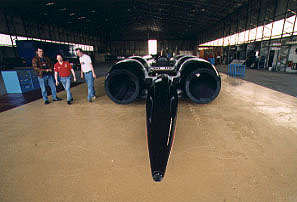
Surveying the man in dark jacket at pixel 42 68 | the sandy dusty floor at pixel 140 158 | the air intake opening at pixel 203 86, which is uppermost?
the man in dark jacket at pixel 42 68

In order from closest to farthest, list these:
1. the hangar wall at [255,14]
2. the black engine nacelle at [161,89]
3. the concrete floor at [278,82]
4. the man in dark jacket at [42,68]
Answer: the black engine nacelle at [161,89], the man in dark jacket at [42,68], the concrete floor at [278,82], the hangar wall at [255,14]

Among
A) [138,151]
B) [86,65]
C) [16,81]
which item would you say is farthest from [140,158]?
[16,81]

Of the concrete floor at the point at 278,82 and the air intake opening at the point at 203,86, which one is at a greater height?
the air intake opening at the point at 203,86

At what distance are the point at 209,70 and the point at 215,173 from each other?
12.1ft

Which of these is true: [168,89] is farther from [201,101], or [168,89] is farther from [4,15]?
[4,15]

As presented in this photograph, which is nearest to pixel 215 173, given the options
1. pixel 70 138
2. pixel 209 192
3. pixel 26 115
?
pixel 209 192

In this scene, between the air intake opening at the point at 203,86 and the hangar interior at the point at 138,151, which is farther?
the air intake opening at the point at 203,86

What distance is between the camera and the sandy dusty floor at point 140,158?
6.76 ft

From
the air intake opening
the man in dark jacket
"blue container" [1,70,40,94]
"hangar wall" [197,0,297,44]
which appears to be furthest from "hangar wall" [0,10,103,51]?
"hangar wall" [197,0,297,44]

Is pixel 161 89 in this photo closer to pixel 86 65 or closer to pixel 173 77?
pixel 173 77

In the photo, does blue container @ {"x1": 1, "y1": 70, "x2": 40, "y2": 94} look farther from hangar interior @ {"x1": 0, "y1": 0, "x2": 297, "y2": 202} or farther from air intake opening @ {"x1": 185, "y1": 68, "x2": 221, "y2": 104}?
air intake opening @ {"x1": 185, "y1": 68, "x2": 221, "y2": 104}

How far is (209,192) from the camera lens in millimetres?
2035

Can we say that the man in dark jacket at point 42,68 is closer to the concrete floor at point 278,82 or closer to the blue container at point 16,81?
Result: the blue container at point 16,81

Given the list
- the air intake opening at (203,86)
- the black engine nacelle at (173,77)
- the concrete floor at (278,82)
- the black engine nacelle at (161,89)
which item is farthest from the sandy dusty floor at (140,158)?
the concrete floor at (278,82)
